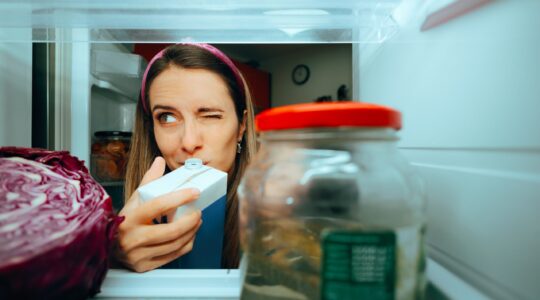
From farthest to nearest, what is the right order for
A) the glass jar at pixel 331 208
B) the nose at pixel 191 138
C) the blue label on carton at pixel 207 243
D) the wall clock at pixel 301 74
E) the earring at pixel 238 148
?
the wall clock at pixel 301 74 < the earring at pixel 238 148 < the nose at pixel 191 138 < the blue label on carton at pixel 207 243 < the glass jar at pixel 331 208

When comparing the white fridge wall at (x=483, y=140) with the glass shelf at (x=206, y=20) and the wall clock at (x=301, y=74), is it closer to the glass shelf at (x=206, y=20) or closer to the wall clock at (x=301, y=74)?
the glass shelf at (x=206, y=20)

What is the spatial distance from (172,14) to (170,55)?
0.27 meters

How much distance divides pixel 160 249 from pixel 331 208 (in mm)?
365

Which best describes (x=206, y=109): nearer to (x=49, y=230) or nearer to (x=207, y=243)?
(x=207, y=243)

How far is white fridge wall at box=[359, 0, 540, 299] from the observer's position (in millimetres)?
338

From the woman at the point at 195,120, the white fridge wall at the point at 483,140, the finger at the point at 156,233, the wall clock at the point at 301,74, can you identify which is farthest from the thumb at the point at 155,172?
the wall clock at the point at 301,74

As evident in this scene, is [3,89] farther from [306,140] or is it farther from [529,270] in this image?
[529,270]

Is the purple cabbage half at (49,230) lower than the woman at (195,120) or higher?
lower

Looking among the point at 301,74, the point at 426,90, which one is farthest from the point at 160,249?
the point at 301,74

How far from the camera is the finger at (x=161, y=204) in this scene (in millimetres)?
556

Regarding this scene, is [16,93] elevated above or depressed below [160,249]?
above

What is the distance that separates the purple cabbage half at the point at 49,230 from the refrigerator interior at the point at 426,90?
86 millimetres

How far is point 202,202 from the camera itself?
2.03ft

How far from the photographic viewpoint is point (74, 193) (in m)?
0.44
